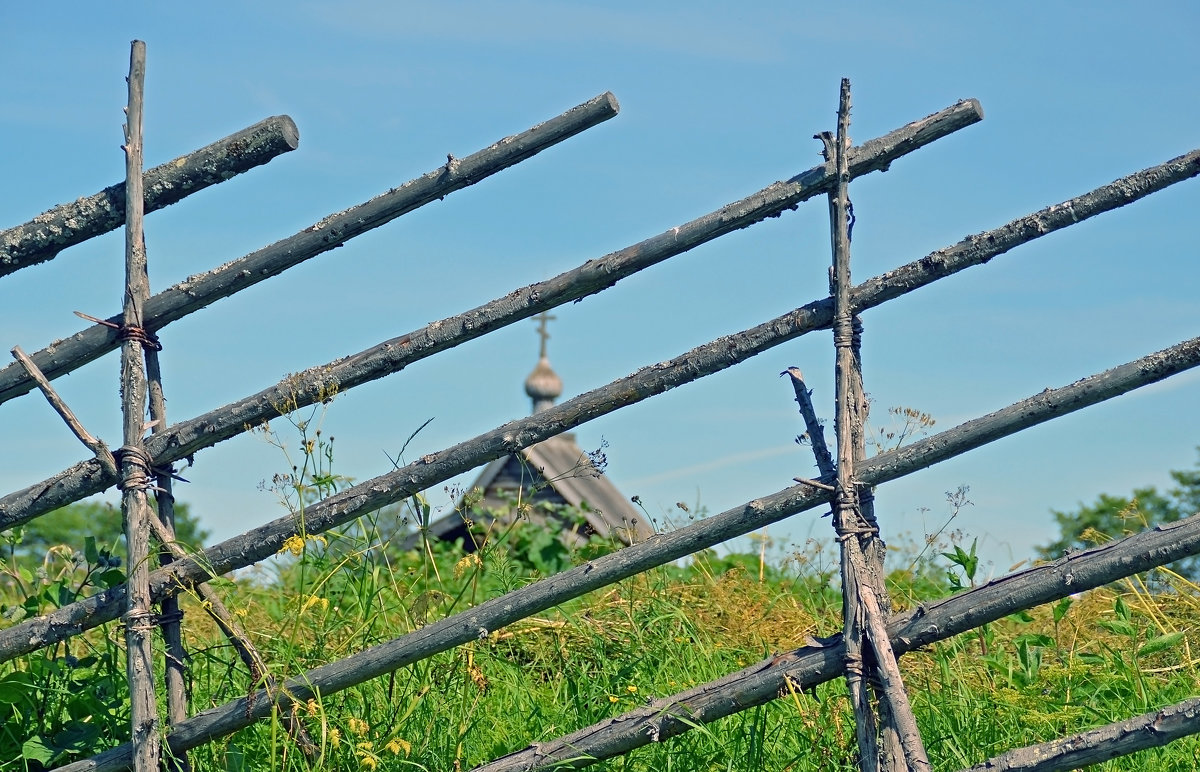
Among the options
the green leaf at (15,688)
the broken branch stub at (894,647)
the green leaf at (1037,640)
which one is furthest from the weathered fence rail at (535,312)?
the green leaf at (1037,640)

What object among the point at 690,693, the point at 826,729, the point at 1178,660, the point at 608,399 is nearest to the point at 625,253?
the point at 608,399

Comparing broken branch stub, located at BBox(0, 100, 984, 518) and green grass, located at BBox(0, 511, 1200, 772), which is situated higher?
broken branch stub, located at BBox(0, 100, 984, 518)

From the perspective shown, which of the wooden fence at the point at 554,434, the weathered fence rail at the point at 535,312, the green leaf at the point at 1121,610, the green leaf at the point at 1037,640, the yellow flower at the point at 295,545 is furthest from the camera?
the green leaf at the point at 1121,610

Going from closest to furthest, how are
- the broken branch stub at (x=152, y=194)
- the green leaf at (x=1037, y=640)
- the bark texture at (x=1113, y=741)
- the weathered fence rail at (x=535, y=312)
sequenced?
the bark texture at (x=1113, y=741) < the weathered fence rail at (x=535, y=312) < the broken branch stub at (x=152, y=194) < the green leaf at (x=1037, y=640)

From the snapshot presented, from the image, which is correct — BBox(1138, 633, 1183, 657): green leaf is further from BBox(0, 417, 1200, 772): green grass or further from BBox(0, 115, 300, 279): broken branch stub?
BBox(0, 115, 300, 279): broken branch stub

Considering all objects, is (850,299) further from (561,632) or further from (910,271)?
(561,632)

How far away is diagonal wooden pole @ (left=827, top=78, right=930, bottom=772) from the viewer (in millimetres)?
2564

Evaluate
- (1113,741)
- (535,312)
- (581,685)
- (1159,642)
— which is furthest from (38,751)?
(1159,642)

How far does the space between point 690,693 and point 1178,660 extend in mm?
2231

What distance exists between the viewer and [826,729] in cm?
302

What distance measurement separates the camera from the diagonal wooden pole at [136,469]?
2947mm

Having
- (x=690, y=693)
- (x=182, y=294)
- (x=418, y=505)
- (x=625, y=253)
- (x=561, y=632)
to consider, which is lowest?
(x=690, y=693)

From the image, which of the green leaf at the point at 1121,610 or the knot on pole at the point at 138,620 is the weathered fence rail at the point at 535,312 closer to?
the knot on pole at the point at 138,620

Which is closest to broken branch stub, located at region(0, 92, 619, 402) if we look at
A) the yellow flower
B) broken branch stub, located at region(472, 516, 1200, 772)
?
the yellow flower
